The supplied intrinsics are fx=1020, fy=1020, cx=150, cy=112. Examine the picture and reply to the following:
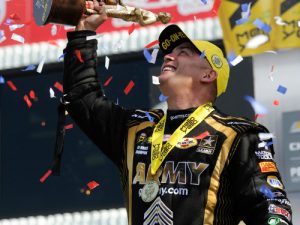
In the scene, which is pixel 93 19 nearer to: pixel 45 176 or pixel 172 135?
pixel 172 135

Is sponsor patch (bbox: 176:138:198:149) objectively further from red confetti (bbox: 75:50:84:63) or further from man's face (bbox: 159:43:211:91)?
red confetti (bbox: 75:50:84:63)

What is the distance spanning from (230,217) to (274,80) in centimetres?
732

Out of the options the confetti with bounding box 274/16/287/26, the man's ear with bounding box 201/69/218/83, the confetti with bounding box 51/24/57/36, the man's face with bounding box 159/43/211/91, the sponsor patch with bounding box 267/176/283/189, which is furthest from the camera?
the confetti with bounding box 51/24/57/36

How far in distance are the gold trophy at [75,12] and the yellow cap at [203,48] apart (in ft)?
0.46

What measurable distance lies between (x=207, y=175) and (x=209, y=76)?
2.29 ft

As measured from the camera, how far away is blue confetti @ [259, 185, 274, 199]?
204 inches

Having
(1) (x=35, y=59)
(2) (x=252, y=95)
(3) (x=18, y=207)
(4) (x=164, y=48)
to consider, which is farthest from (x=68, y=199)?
(4) (x=164, y=48)

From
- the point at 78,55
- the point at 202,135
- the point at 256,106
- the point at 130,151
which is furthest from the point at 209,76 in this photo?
the point at 256,106

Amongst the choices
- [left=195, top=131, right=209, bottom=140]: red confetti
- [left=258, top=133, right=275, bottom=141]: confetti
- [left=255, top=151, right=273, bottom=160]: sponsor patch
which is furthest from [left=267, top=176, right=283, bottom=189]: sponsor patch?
[left=195, top=131, right=209, bottom=140]: red confetti


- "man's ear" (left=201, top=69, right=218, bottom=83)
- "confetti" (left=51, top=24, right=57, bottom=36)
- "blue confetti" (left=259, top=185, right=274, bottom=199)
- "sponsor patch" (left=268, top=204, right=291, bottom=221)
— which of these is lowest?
"confetti" (left=51, top=24, right=57, bottom=36)

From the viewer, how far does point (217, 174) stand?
5.27m

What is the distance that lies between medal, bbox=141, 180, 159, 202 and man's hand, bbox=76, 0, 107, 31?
3.48ft

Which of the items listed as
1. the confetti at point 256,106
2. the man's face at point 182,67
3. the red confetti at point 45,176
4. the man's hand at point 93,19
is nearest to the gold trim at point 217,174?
the man's face at point 182,67

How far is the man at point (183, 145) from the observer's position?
5.23 meters
